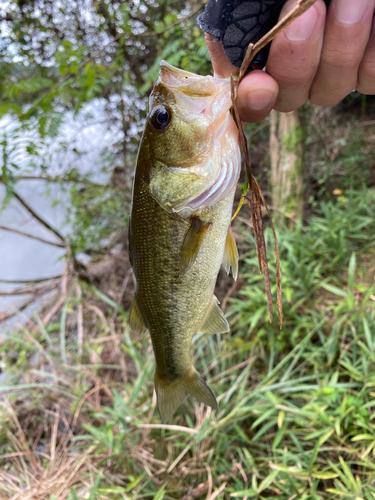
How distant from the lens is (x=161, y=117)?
113 cm

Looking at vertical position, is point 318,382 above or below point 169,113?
below

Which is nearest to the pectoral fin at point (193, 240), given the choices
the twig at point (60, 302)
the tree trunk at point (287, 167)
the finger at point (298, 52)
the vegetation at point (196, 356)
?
the finger at point (298, 52)

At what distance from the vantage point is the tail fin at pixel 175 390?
4.74ft

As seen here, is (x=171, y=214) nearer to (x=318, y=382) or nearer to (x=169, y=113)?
(x=169, y=113)

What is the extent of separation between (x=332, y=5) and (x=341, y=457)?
2348 millimetres

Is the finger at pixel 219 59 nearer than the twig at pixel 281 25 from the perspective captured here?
No

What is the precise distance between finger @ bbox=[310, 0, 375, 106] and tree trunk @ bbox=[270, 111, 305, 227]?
2.20 meters

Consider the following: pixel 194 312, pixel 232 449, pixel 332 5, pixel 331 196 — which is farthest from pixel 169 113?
pixel 331 196

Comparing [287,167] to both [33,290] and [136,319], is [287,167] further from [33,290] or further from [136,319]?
[33,290]

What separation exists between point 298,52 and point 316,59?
0.11 meters

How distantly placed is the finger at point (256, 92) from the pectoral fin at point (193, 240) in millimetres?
429

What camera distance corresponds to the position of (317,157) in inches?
167

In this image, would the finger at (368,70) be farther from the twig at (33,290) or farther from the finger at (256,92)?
the twig at (33,290)

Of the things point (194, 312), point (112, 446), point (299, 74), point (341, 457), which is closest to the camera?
point (299, 74)
